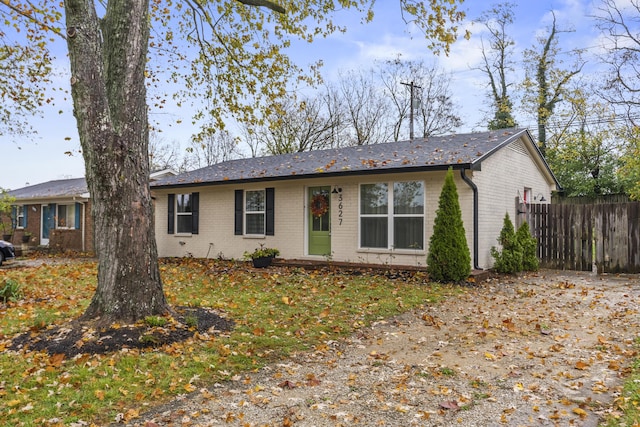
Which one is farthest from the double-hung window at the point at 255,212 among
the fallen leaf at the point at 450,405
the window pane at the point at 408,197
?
the fallen leaf at the point at 450,405

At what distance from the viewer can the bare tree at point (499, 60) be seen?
2692 cm

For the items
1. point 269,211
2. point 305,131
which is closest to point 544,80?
point 305,131

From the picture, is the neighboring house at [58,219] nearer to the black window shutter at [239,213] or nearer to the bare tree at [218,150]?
the black window shutter at [239,213]

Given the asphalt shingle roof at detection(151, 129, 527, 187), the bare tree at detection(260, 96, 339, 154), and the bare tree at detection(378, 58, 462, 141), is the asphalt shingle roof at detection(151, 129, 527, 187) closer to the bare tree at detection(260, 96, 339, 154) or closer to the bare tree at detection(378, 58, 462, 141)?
the bare tree at detection(260, 96, 339, 154)

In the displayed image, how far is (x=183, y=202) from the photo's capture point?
15828mm

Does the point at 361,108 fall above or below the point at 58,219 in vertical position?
above

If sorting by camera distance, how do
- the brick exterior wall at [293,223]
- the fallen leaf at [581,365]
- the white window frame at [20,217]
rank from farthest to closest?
the white window frame at [20,217] < the brick exterior wall at [293,223] < the fallen leaf at [581,365]

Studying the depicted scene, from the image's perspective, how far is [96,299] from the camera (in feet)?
17.9

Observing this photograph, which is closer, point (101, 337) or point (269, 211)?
point (101, 337)

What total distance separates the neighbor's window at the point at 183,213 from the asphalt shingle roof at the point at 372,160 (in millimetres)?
630

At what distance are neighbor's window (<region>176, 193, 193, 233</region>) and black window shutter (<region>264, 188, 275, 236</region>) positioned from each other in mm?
3555

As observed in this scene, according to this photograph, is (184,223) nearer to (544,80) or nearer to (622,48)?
(622,48)

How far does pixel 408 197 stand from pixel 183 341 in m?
7.33

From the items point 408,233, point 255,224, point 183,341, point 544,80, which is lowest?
point 183,341
